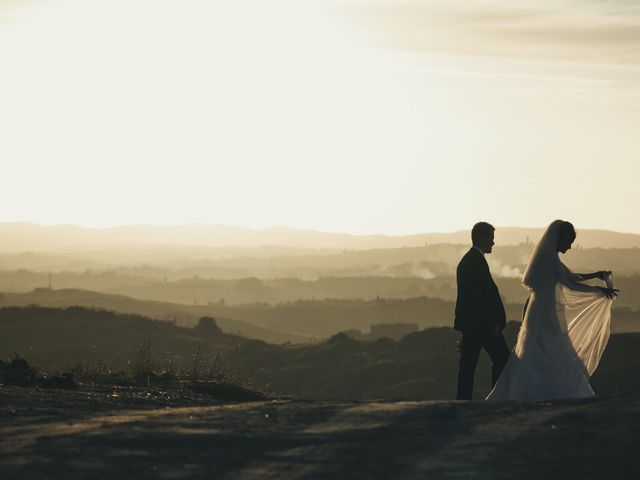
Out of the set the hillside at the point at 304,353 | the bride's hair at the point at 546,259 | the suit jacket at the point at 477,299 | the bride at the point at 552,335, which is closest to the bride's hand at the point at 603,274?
the bride at the point at 552,335

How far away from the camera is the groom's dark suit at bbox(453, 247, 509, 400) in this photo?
1303 cm

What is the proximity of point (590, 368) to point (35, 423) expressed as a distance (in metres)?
6.34

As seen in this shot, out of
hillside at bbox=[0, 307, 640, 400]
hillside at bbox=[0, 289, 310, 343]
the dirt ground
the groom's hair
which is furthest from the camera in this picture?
hillside at bbox=[0, 289, 310, 343]

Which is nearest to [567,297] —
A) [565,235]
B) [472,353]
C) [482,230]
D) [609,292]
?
[609,292]

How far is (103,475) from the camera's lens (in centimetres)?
807

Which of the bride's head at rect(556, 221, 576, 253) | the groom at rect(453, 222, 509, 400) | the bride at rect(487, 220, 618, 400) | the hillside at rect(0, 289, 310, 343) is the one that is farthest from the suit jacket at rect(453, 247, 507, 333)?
the hillside at rect(0, 289, 310, 343)

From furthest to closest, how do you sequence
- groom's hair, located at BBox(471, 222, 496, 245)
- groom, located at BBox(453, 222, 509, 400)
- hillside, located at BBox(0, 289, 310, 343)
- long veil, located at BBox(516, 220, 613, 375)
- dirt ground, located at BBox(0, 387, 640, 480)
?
1. hillside, located at BBox(0, 289, 310, 343)
2. long veil, located at BBox(516, 220, 613, 375)
3. groom, located at BBox(453, 222, 509, 400)
4. groom's hair, located at BBox(471, 222, 496, 245)
5. dirt ground, located at BBox(0, 387, 640, 480)

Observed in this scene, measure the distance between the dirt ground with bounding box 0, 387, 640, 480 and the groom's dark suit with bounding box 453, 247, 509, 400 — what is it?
213cm

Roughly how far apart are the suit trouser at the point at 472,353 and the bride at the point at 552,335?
167 millimetres

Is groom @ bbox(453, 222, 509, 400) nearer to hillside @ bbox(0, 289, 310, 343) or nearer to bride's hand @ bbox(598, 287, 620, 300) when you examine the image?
bride's hand @ bbox(598, 287, 620, 300)

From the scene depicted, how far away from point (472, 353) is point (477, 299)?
1.90ft

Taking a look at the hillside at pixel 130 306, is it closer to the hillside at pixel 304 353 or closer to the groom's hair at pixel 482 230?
the hillside at pixel 304 353

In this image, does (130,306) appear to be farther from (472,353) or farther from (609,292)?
(609,292)

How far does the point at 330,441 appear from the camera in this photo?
9.03 meters
